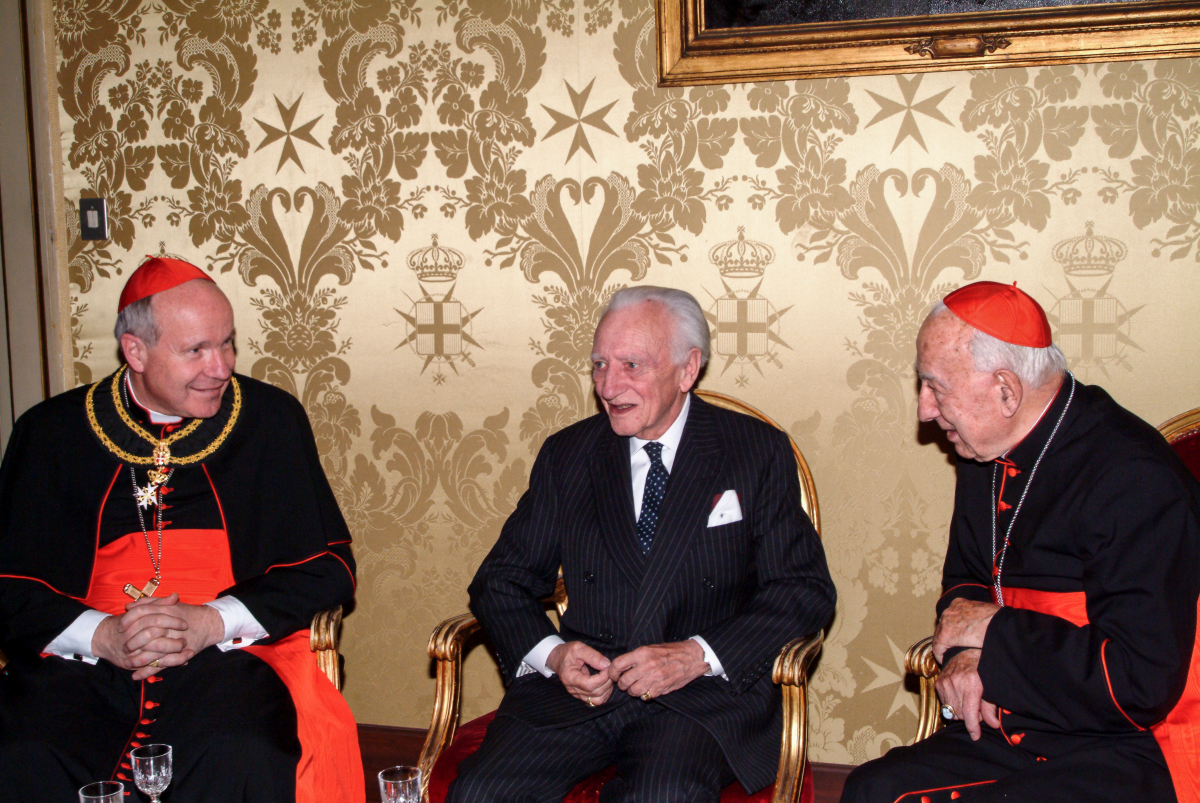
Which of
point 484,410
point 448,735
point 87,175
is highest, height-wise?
point 87,175

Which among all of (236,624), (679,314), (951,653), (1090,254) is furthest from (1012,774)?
(236,624)

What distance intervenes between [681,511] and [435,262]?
1310 mm

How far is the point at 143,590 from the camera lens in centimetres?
260

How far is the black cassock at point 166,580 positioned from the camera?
7.41ft

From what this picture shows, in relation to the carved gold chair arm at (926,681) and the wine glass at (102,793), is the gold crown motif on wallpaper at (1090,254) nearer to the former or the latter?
the carved gold chair arm at (926,681)

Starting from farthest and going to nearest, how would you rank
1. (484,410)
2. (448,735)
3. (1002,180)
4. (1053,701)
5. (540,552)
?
(484,410) < (1002,180) < (540,552) < (448,735) < (1053,701)

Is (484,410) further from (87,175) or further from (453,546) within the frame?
(87,175)

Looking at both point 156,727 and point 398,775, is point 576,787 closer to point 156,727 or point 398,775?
point 398,775

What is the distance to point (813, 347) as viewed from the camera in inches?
120

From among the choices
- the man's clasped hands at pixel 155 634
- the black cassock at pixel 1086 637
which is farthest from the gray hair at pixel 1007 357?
the man's clasped hands at pixel 155 634

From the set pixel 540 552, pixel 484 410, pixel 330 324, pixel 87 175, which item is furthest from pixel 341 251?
pixel 540 552

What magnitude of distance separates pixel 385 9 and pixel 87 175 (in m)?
1.24

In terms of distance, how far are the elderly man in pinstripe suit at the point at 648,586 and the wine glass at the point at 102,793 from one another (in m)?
0.72

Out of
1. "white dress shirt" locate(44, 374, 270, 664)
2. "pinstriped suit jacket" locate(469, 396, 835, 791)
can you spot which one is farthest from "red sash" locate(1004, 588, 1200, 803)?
"white dress shirt" locate(44, 374, 270, 664)
